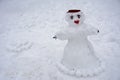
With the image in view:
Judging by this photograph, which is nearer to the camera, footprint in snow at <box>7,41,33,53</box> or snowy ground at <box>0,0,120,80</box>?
snowy ground at <box>0,0,120,80</box>

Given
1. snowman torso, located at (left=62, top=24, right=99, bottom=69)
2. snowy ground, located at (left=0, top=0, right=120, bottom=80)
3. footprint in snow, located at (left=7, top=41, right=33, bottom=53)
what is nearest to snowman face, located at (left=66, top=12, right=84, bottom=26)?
snowman torso, located at (left=62, top=24, right=99, bottom=69)

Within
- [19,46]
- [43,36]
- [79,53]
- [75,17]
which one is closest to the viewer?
[75,17]

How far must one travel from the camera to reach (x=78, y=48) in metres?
2.71

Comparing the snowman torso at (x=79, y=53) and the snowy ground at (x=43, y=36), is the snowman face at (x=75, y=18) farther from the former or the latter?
the snowy ground at (x=43, y=36)

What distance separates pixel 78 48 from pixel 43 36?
Result: 198 cm

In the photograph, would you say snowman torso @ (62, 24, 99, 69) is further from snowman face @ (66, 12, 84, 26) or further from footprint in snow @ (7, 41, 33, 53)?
footprint in snow @ (7, 41, 33, 53)

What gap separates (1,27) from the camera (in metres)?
5.29

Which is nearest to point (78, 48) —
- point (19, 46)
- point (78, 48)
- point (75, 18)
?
point (78, 48)

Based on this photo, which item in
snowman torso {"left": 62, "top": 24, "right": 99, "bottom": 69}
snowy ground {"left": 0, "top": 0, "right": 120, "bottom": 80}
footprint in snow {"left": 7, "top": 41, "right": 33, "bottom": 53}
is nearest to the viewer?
snowman torso {"left": 62, "top": 24, "right": 99, "bottom": 69}

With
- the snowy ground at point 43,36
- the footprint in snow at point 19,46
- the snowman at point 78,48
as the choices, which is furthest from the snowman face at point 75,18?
the footprint in snow at point 19,46

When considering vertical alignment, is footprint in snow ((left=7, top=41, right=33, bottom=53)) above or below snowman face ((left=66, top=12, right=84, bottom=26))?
below

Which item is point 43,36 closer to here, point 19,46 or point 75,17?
point 19,46

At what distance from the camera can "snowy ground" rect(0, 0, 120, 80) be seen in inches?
119

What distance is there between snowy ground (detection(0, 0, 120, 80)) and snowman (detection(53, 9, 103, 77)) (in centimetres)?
16
